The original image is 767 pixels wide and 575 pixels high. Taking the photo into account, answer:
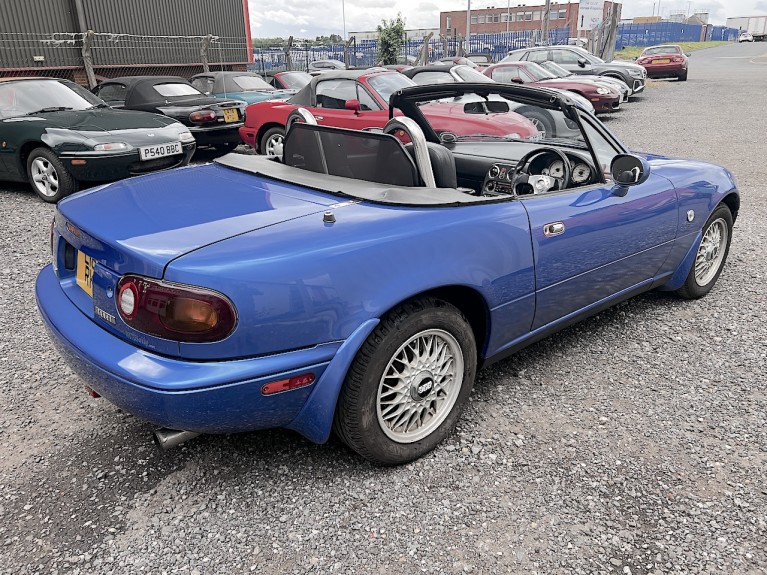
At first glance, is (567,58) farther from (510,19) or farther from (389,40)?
(510,19)

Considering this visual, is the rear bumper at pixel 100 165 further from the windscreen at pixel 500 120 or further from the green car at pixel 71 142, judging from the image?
the windscreen at pixel 500 120

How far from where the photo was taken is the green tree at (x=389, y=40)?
28281 mm

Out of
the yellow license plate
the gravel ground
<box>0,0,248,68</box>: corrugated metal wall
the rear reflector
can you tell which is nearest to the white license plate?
the gravel ground

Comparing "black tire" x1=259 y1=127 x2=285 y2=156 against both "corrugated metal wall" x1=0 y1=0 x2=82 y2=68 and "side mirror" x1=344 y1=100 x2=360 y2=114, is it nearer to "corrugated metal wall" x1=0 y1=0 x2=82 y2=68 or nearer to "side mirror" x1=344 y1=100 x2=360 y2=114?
"side mirror" x1=344 y1=100 x2=360 y2=114

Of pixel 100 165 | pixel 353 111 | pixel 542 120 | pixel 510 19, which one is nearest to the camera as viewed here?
pixel 542 120

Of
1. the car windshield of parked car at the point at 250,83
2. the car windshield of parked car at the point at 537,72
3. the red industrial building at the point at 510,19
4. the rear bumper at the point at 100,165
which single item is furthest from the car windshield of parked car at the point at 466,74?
the red industrial building at the point at 510,19

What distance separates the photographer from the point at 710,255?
13.3ft

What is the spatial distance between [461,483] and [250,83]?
9.84 meters

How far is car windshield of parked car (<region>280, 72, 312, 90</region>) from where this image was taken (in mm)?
11922

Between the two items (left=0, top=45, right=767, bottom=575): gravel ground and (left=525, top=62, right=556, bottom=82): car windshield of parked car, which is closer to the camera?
(left=0, top=45, right=767, bottom=575): gravel ground

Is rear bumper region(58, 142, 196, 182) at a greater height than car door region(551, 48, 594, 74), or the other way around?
car door region(551, 48, 594, 74)

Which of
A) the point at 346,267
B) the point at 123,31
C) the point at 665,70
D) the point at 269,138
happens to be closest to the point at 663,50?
the point at 665,70

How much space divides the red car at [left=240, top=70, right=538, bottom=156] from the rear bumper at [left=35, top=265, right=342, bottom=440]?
557cm

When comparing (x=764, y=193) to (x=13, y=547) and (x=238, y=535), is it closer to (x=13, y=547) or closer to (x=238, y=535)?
(x=238, y=535)
